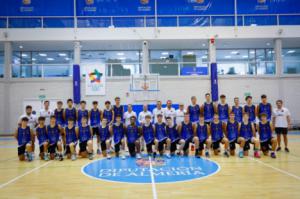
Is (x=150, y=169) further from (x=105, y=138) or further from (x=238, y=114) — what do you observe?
(x=238, y=114)

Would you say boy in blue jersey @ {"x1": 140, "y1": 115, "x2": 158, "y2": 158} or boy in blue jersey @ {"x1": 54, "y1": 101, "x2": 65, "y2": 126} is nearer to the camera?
boy in blue jersey @ {"x1": 140, "y1": 115, "x2": 158, "y2": 158}

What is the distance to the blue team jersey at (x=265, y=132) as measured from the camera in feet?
26.9

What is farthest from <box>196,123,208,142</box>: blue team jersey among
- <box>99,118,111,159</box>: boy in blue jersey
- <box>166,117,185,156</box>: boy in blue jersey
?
<box>99,118,111,159</box>: boy in blue jersey

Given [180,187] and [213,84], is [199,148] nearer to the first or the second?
[180,187]

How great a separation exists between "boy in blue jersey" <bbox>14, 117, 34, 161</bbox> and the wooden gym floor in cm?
96

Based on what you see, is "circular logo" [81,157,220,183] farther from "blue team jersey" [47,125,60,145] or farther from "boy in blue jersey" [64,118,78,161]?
"blue team jersey" [47,125,60,145]

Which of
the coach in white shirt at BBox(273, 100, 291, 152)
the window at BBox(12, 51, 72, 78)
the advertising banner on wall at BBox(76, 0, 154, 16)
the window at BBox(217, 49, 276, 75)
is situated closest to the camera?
the coach in white shirt at BBox(273, 100, 291, 152)

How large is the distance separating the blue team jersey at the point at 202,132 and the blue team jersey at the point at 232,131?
74 cm

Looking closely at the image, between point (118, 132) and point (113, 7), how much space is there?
9.89 metres

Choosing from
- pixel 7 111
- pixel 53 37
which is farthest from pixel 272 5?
pixel 7 111

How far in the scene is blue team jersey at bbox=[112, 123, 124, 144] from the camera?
8344 mm

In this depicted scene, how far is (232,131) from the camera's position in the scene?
8312 millimetres

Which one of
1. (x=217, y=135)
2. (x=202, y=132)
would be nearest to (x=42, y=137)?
(x=202, y=132)

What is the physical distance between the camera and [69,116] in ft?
30.5
